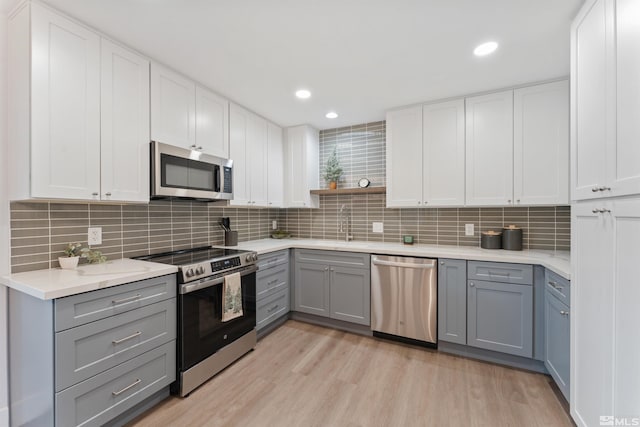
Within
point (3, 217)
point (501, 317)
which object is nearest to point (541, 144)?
point (501, 317)

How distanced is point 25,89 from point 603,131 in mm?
3028

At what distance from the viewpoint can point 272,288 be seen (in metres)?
2.90

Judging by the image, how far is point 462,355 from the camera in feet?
8.05

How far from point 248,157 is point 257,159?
16 centimetres

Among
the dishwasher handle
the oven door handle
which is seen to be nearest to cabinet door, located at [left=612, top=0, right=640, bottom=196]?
the dishwasher handle

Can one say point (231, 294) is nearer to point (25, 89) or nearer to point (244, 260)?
point (244, 260)

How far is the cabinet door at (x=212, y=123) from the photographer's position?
241 centimetres

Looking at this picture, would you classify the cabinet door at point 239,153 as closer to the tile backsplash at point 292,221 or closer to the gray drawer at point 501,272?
the tile backsplash at point 292,221

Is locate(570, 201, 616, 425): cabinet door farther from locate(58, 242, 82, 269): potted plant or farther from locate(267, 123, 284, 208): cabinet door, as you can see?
locate(58, 242, 82, 269): potted plant

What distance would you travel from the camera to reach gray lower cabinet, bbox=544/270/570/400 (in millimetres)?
1703

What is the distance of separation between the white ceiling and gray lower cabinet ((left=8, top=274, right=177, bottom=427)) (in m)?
1.62

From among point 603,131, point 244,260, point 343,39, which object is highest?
point 343,39

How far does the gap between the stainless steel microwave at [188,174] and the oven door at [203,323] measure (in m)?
0.76

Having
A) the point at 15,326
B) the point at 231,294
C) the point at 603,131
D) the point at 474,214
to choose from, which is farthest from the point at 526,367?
the point at 15,326
